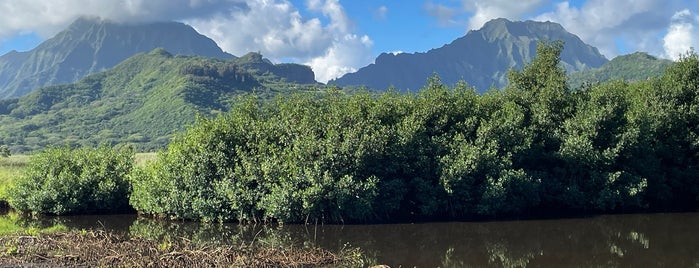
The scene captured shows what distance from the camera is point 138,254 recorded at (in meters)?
21.1

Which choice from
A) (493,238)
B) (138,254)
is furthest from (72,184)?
(493,238)

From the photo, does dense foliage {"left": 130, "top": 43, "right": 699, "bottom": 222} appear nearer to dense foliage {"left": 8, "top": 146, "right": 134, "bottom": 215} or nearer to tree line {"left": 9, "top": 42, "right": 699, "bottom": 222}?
tree line {"left": 9, "top": 42, "right": 699, "bottom": 222}

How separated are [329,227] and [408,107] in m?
9.82

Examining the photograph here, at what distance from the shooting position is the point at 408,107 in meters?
37.0

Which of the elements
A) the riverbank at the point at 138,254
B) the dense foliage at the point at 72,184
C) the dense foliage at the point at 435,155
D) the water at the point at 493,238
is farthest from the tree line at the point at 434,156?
the riverbank at the point at 138,254

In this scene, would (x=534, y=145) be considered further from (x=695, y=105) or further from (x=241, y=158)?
(x=241, y=158)

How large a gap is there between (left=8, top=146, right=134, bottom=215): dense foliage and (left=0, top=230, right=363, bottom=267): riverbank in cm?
1397

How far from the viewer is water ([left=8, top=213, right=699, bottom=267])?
2408 centimetres

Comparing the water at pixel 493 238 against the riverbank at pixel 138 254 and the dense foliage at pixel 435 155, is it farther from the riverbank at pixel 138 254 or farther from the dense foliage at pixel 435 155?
the riverbank at pixel 138 254

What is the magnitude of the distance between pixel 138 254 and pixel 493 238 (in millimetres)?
18441

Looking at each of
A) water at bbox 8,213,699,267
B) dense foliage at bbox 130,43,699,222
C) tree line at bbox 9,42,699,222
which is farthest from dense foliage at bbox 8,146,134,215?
dense foliage at bbox 130,43,699,222

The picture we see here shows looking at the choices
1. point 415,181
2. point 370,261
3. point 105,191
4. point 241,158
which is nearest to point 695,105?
point 415,181

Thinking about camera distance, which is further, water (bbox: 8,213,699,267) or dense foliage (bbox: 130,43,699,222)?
dense foliage (bbox: 130,43,699,222)

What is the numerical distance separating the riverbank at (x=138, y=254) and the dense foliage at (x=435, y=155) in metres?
9.70
